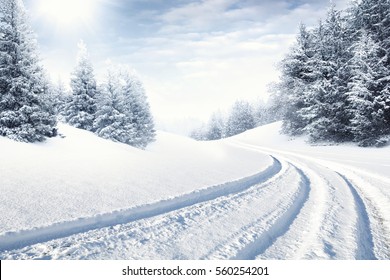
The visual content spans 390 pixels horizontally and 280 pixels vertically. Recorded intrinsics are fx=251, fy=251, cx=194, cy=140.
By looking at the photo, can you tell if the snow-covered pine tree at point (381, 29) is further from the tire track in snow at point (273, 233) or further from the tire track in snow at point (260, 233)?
the tire track in snow at point (260, 233)

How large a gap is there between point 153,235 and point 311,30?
30523 millimetres

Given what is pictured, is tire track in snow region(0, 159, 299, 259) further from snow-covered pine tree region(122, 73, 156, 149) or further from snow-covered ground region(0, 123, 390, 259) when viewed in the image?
snow-covered pine tree region(122, 73, 156, 149)

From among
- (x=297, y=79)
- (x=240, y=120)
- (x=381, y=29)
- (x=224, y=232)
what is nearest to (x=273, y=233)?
(x=224, y=232)

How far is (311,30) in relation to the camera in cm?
2755

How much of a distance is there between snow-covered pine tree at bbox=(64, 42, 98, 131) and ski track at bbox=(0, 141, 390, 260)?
22.4 m

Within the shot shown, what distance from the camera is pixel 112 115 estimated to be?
74.4 ft

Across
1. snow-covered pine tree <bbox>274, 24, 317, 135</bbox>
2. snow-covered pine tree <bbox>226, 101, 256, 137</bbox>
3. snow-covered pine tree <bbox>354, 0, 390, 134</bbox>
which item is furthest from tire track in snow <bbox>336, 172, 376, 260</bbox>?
snow-covered pine tree <bbox>226, 101, 256, 137</bbox>

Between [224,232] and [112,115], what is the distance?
20.8 m

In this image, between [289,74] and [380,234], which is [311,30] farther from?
[380,234]

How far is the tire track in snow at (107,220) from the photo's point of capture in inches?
126

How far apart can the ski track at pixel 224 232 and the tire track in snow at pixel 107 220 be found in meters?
0.01

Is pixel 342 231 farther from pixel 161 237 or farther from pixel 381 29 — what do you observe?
pixel 381 29

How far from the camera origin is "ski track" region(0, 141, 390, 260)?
3.15 m
